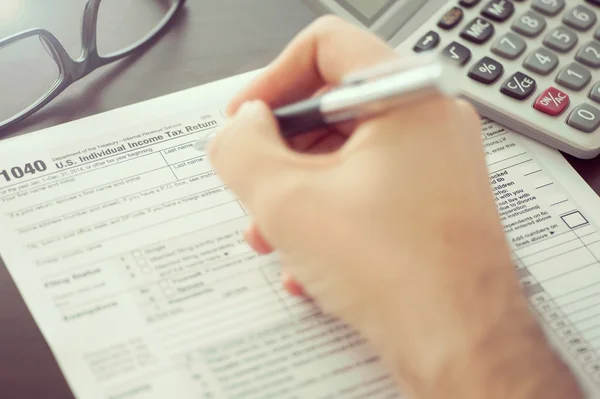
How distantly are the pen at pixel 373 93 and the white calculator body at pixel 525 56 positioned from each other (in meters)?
0.15

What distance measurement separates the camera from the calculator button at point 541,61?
394mm

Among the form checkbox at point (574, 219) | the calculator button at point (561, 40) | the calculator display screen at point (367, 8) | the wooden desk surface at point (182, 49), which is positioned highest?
the wooden desk surface at point (182, 49)

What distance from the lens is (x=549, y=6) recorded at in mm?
414

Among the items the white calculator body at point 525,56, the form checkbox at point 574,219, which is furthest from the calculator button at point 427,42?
the form checkbox at point 574,219

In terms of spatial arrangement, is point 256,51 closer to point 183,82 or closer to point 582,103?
point 183,82

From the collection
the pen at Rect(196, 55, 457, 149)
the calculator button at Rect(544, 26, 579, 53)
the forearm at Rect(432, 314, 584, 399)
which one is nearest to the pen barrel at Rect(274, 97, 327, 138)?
the pen at Rect(196, 55, 457, 149)

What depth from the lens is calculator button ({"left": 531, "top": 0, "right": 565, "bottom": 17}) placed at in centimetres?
41

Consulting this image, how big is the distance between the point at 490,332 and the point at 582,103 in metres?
0.19

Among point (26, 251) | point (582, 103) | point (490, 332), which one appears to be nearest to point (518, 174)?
point (582, 103)

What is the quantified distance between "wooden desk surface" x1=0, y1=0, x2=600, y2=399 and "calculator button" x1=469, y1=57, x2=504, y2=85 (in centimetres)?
6

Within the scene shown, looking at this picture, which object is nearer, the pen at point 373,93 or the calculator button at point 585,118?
the pen at point 373,93

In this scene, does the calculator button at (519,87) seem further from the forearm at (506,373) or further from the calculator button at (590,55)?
the forearm at (506,373)

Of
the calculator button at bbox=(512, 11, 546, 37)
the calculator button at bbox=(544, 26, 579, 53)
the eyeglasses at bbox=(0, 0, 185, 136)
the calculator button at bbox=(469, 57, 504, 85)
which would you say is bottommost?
the calculator button at bbox=(544, 26, 579, 53)

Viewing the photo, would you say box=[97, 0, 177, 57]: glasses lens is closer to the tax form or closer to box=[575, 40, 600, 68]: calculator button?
the tax form
